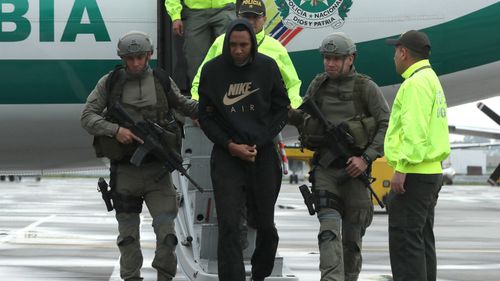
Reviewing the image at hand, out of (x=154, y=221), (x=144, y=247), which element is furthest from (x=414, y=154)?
(x=144, y=247)

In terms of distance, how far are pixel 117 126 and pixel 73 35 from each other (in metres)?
1.91

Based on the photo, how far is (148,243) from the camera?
14.0 m

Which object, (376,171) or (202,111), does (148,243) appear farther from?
(376,171)

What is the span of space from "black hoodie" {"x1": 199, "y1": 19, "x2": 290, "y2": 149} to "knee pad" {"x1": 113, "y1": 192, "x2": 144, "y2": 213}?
1.00 m

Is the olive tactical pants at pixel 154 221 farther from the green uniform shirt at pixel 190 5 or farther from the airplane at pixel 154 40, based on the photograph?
the green uniform shirt at pixel 190 5

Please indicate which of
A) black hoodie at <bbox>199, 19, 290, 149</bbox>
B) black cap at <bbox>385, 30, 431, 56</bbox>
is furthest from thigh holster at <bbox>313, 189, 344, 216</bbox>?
black cap at <bbox>385, 30, 431, 56</bbox>

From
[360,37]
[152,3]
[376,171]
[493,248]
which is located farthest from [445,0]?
[376,171]

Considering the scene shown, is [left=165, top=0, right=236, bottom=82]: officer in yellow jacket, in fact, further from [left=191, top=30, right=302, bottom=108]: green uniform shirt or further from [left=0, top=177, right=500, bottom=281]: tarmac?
[left=0, top=177, right=500, bottom=281]: tarmac

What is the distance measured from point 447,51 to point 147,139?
340 cm

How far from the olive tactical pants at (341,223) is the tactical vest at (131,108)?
4.17 ft

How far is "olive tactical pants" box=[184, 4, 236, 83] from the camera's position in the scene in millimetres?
A: 8273

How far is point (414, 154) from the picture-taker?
21.9 feet

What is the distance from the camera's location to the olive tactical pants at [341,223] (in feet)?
23.6

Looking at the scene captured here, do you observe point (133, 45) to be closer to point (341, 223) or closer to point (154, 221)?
point (154, 221)
